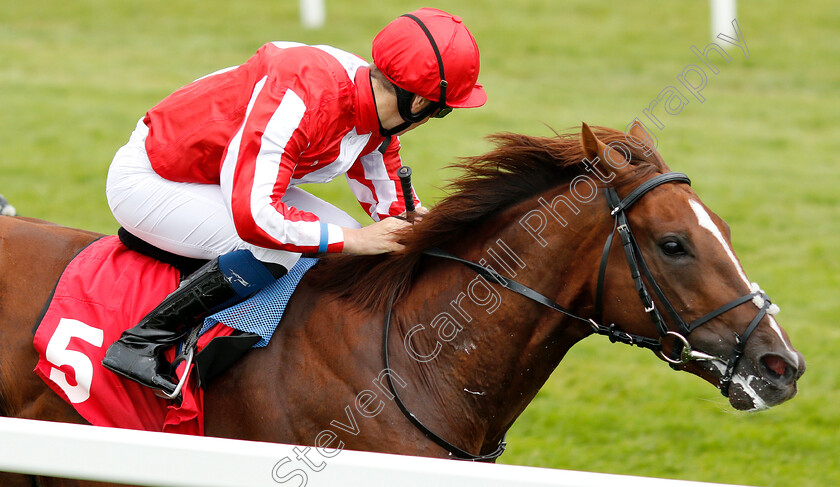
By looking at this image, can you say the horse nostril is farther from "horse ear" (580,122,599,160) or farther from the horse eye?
"horse ear" (580,122,599,160)

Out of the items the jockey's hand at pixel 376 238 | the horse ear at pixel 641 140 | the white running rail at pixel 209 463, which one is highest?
the horse ear at pixel 641 140

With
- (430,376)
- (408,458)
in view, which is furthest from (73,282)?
(408,458)

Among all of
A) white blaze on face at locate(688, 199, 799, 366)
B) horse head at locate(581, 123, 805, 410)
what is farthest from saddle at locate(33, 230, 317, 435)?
white blaze on face at locate(688, 199, 799, 366)

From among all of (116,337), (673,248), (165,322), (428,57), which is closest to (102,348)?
(116,337)

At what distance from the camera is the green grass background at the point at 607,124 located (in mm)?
4848

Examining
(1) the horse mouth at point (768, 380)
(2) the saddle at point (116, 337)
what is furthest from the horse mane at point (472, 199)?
(1) the horse mouth at point (768, 380)

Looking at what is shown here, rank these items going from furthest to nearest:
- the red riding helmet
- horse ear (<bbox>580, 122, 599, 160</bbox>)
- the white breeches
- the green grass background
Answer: the green grass background, the white breeches, the red riding helmet, horse ear (<bbox>580, 122, 599, 160</bbox>)

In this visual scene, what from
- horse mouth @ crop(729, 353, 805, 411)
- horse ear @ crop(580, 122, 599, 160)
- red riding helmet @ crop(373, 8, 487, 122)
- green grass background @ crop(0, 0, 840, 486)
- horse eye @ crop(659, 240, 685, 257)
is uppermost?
red riding helmet @ crop(373, 8, 487, 122)

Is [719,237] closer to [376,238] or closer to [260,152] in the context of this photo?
[376,238]

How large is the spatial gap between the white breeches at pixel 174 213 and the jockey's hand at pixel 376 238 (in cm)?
24

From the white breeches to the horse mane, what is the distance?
0.23 meters

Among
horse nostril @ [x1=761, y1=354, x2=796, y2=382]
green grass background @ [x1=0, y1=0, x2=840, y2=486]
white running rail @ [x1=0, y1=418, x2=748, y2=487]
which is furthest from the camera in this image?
green grass background @ [x1=0, y1=0, x2=840, y2=486]

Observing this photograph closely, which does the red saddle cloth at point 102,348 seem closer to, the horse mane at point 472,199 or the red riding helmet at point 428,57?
the horse mane at point 472,199

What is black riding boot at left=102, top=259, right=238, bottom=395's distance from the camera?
9.10 feet
